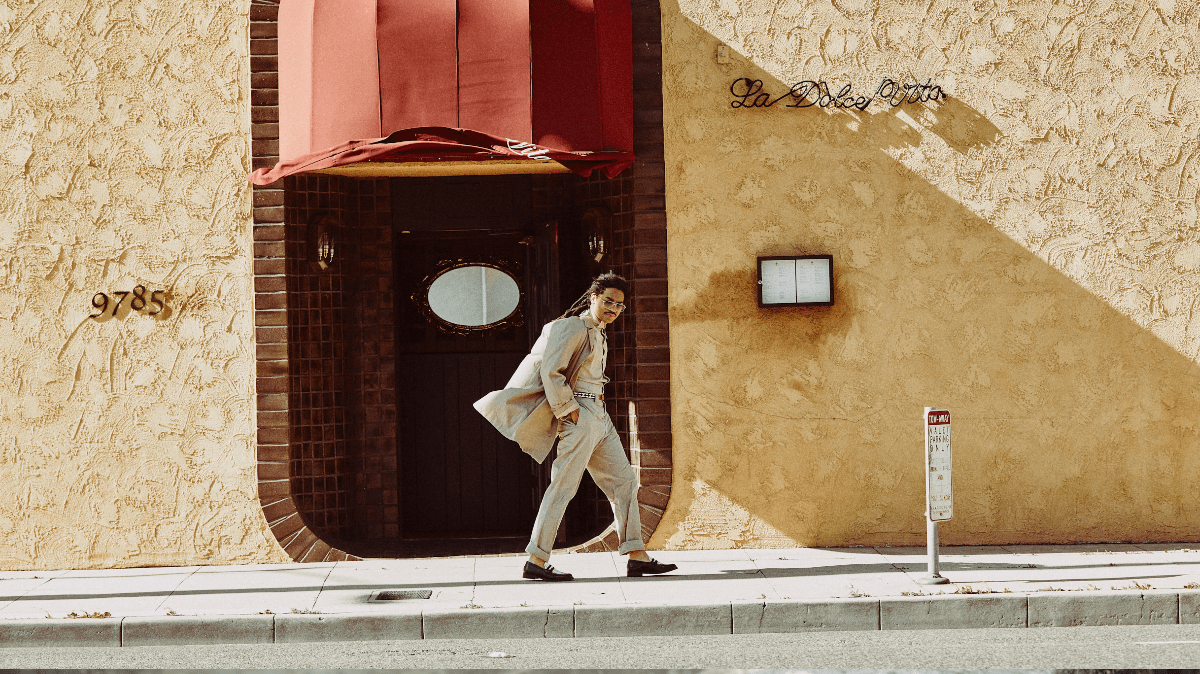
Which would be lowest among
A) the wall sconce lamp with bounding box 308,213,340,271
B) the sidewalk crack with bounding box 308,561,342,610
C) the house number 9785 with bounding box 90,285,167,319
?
the sidewalk crack with bounding box 308,561,342,610

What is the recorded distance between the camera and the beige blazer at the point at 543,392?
721cm

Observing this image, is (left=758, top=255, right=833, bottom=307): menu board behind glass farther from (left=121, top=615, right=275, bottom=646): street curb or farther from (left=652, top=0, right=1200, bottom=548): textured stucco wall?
(left=121, top=615, right=275, bottom=646): street curb

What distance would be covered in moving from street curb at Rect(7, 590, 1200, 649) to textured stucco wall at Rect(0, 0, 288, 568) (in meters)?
1.85

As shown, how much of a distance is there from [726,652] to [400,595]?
2048 mm

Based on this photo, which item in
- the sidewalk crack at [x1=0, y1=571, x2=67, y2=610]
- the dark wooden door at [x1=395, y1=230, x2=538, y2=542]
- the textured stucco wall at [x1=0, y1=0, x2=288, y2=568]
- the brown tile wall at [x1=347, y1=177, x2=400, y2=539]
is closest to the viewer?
the sidewalk crack at [x1=0, y1=571, x2=67, y2=610]

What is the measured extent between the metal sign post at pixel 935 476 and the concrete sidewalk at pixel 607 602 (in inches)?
7.1

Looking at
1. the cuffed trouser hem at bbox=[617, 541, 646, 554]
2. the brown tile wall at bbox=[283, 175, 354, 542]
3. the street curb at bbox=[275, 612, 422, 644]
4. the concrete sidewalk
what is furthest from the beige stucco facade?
the street curb at bbox=[275, 612, 422, 644]

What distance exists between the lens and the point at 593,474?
7488 millimetres

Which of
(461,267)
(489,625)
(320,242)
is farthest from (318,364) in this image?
(489,625)

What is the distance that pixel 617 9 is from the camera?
26.3ft

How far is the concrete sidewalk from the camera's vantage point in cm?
639

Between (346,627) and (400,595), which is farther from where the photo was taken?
(400,595)

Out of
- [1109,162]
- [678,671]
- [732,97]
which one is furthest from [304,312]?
[1109,162]

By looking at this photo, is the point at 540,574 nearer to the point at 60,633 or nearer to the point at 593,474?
the point at 593,474
